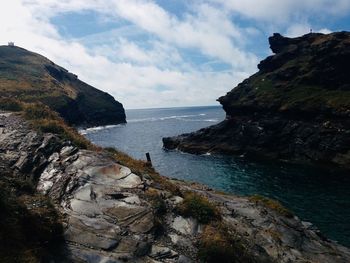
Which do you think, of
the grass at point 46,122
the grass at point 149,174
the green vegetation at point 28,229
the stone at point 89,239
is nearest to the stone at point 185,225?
the grass at point 149,174

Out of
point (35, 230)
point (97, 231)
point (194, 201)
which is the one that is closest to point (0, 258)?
point (35, 230)

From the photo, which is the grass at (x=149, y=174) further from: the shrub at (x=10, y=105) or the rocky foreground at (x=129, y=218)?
the shrub at (x=10, y=105)

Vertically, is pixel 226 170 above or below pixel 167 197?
below

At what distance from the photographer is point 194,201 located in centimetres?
2406

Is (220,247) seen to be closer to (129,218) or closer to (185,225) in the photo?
(185,225)

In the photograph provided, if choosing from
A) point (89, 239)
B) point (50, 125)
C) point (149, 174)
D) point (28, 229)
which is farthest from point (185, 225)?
point (50, 125)

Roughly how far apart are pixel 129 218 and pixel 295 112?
9126 centimetres

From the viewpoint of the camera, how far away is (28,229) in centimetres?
1802

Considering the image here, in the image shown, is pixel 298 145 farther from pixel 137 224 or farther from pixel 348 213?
pixel 137 224

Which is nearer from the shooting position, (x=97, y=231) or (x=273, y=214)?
(x=97, y=231)

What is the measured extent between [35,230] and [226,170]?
6566 centimetres

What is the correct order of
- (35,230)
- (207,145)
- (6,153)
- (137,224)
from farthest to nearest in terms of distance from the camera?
(207,145) → (6,153) → (137,224) → (35,230)

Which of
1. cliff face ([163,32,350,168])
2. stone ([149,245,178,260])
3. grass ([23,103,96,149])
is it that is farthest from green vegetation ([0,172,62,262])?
cliff face ([163,32,350,168])

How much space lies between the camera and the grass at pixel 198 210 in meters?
23.2
